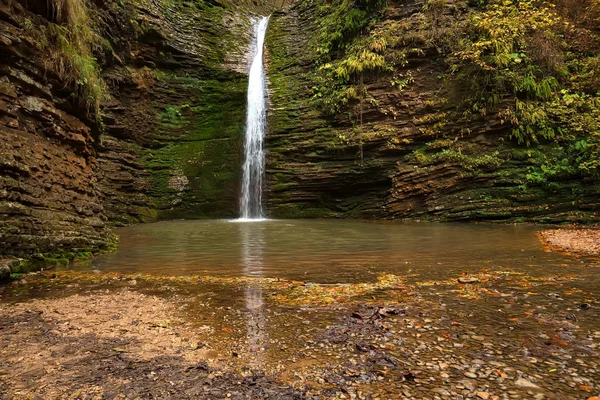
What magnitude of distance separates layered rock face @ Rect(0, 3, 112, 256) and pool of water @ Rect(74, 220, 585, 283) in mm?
763

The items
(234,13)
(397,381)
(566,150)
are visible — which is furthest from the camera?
(234,13)

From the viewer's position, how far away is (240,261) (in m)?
6.07

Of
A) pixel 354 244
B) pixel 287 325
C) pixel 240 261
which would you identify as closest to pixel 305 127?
pixel 354 244

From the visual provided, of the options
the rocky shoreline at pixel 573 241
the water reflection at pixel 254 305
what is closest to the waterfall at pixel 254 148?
the water reflection at pixel 254 305

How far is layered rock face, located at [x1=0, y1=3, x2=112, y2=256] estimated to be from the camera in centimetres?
526

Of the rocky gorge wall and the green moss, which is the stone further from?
the green moss

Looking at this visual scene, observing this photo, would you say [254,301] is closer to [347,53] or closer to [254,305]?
[254,305]

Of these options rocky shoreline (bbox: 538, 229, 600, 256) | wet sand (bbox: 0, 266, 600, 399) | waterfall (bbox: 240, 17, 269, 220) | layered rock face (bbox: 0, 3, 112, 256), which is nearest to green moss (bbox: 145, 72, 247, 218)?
waterfall (bbox: 240, 17, 269, 220)

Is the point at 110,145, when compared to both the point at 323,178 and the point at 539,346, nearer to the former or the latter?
the point at 323,178

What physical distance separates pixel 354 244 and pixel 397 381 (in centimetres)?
566

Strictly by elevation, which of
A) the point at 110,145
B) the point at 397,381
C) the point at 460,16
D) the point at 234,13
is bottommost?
the point at 397,381

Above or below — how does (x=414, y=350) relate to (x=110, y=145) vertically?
below

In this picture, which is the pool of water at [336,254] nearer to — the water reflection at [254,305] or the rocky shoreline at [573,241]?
the water reflection at [254,305]

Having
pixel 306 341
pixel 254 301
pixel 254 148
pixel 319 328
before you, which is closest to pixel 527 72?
pixel 254 148
